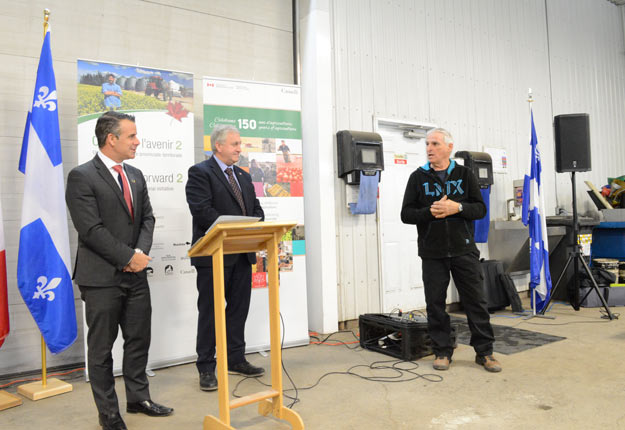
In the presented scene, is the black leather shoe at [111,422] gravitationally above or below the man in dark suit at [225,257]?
below

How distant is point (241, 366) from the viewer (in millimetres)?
3305

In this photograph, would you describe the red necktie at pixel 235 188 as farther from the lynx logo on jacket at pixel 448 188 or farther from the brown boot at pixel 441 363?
the brown boot at pixel 441 363

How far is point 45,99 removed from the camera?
305 centimetres

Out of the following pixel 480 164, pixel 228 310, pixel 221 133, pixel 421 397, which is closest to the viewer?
pixel 421 397

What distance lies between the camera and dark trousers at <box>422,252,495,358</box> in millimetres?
3264

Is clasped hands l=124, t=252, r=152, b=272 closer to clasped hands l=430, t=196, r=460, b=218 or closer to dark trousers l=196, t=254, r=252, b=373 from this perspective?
dark trousers l=196, t=254, r=252, b=373

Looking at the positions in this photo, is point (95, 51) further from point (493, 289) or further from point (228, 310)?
point (493, 289)

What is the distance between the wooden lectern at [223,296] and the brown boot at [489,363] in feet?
5.38

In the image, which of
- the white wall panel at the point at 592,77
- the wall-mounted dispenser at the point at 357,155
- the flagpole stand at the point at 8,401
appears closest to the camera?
the flagpole stand at the point at 8,401

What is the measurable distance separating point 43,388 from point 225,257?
1425 millimetres

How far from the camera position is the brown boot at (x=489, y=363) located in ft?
10.6

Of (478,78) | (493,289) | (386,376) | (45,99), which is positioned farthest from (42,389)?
(478,78)

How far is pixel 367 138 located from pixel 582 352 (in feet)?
8.68

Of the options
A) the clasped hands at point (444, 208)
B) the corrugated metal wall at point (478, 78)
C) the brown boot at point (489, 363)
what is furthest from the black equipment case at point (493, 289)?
the clasped hands at point (444, 208)
